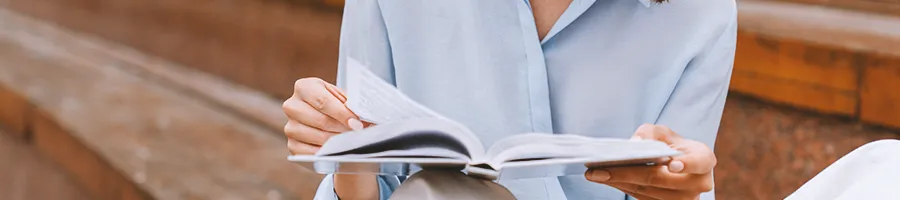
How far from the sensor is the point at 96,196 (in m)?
2.55

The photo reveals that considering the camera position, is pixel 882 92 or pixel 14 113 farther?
pixel 14 113

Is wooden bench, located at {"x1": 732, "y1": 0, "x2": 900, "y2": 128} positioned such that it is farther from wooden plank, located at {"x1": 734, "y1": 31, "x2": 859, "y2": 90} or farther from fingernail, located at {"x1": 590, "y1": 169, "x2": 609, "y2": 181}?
fingernail, located at {"x1": 590, "y1": 169, "x2": 609, "y2": 181}

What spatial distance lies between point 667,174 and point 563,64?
0.87ft

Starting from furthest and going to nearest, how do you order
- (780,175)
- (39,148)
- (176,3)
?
(176,3) < (39,148) < (780,175)

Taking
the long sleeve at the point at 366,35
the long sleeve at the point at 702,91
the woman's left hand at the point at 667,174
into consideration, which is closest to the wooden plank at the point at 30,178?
the long sleeve at the point at 366,35

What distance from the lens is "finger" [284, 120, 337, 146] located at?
0.85m

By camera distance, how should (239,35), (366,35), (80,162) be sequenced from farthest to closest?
(239,35) < (80,162) < (366,35)

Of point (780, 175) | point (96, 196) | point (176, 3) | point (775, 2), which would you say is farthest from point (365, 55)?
point (176, 3)

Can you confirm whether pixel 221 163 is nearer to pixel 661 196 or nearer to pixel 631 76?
pixel 631 76

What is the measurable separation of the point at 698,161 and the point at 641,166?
5cm

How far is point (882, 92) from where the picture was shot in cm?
171

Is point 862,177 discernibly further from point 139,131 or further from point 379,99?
point 139,131

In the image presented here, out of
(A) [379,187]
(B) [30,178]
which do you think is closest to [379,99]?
(A) [379,187]

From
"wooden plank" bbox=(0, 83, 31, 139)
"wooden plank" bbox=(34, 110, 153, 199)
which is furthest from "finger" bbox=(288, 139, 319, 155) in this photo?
"wooden plank" bbox=(0, 83, 31, 139)
